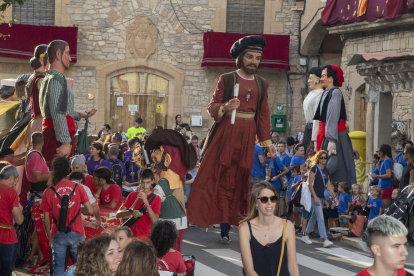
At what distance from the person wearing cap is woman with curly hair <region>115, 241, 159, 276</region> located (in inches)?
218

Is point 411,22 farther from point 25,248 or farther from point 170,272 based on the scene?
point 170,272

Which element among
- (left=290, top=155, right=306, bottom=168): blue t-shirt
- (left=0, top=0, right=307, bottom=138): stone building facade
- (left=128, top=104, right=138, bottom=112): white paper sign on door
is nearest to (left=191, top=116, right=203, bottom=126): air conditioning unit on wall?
(left=0, top=0, right=307, bottom=138): stone building facade

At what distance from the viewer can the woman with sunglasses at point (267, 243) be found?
4566mm

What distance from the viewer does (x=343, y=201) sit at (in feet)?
33.7

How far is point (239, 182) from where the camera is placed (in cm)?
765

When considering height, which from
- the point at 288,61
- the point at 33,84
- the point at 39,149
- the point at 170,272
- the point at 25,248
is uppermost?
the point at 288,61

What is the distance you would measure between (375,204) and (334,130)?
198cm

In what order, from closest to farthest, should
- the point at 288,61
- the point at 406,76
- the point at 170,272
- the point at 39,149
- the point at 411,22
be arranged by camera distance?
the point at 170,272 < the point at 39,149 < the point at 406,76 < the point at 411,22 < the point at 288,61

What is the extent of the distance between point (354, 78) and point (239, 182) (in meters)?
10.2

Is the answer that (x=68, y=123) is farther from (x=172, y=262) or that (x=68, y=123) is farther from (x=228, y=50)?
(x=228, y=50)

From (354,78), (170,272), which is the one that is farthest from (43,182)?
(354,78)

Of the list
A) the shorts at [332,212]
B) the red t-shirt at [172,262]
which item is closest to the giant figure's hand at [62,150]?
the red t-shirt at [172,262]

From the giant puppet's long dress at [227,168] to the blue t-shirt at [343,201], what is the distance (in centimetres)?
308

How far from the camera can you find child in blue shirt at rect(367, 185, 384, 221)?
32.8ft
